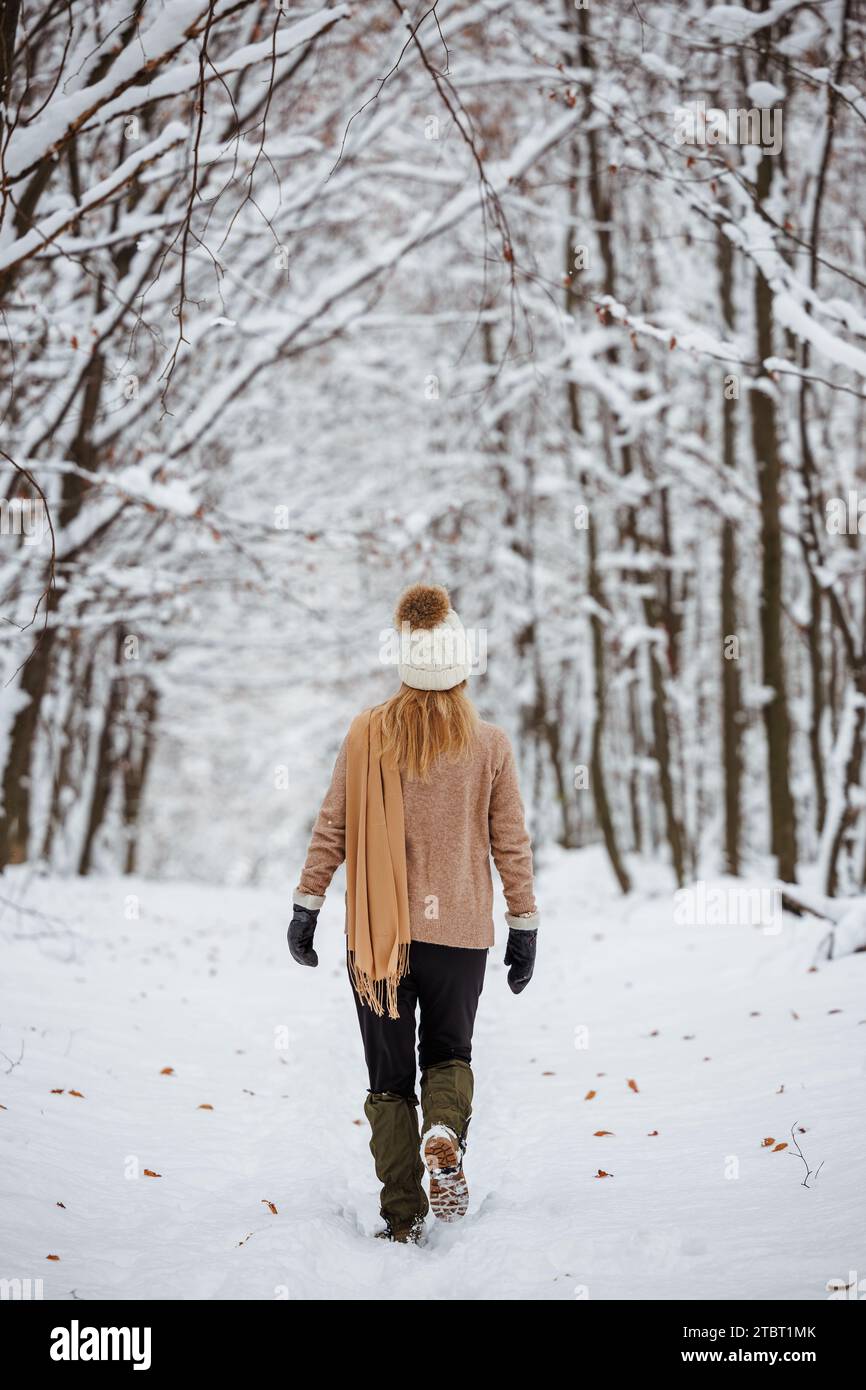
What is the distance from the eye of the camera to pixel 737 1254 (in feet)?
8.55

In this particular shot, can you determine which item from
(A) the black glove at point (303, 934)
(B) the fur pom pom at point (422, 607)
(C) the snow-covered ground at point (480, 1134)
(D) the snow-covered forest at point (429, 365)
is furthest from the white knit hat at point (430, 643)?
(C) the snow-covered ground at point (480, 1134)

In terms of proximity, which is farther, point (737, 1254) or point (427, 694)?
point (427, 694)

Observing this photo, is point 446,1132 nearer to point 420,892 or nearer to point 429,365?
point 420,892

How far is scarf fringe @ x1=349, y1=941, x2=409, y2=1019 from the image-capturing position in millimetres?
2912

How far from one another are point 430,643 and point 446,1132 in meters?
1.49

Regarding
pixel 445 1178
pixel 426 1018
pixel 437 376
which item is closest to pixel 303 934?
pixel 426 1018

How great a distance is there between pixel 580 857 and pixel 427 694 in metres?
13.7

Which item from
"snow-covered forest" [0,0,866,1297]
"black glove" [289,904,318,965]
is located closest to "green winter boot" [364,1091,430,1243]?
"black glove" [289,904,318,965]

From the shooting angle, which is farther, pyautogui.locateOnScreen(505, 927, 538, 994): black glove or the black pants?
pyautogui.locateOnScreen(505, 927, 538, 994): black glove

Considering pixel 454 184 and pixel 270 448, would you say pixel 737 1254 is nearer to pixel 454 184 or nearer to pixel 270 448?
pixel 454 184

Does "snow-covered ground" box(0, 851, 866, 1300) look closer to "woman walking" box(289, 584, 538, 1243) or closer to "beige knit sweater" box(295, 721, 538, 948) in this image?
"woman walking" box(289, 584, 538, 1243)

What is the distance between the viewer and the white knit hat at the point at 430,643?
3.03 metres

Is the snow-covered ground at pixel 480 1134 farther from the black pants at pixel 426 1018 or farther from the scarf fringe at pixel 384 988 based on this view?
the scarf fringe at pixel 384 988

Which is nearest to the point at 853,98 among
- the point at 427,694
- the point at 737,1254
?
the point at 427,694
